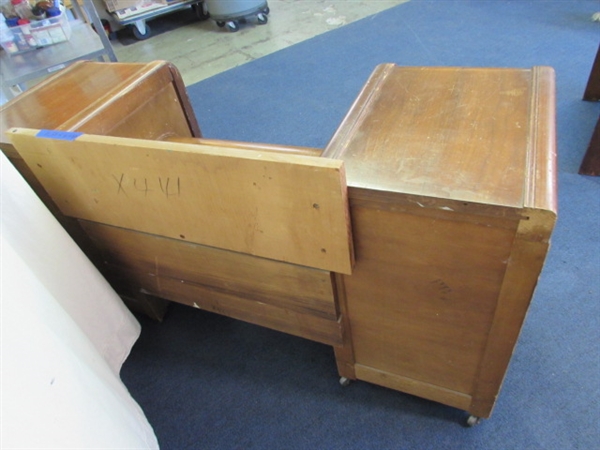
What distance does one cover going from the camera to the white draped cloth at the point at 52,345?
0.57m

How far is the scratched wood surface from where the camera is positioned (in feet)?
2.06

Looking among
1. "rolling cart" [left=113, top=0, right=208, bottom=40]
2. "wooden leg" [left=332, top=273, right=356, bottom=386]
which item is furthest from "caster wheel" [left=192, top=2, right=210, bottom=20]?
"wooden leg" [left=332, top=273, right=356, bottom=386]

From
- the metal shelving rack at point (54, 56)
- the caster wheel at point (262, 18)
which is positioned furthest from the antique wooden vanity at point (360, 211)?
the caster wheel at point (262, 18)

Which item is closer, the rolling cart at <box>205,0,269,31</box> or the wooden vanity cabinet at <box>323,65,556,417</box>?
the wooden vanity cabinet at <box>323,65,556,417</box>

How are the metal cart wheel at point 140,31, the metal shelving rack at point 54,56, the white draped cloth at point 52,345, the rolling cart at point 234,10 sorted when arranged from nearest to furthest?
the white draped cloth at point 52,345 < the metal shelving rack at point 54,56 < the rolling cart at point 234,10 < the metal cart wheel at point 140,31

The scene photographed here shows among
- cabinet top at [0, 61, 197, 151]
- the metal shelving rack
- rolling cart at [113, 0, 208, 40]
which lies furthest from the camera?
rolling cart at [113, 0, 208, 40]

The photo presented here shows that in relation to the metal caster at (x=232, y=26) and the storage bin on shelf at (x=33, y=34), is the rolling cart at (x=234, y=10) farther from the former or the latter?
the storage bin on shelf at (x=33, y=34)

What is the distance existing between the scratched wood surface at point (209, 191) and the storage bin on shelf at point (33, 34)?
161cm

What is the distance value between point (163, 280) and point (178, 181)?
0.40 m

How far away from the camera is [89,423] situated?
0.67 m

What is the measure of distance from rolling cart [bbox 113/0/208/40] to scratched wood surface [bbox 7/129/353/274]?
2.64 m

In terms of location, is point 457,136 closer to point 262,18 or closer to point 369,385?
point 369,385

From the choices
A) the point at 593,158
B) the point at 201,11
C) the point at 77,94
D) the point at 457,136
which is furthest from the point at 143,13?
the point at 457,136

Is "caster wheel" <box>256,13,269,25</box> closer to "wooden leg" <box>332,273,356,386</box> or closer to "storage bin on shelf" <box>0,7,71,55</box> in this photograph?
"storage bin on shelf" <box>0,7,71,55</box>
